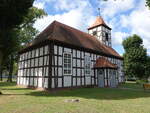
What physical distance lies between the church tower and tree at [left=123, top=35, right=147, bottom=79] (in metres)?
10.3

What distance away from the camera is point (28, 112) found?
607 cm

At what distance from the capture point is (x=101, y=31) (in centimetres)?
2661

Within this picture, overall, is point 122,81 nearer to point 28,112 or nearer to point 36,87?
point 36,87

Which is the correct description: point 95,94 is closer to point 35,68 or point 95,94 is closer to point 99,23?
point 35,68

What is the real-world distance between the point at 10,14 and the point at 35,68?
708 cm

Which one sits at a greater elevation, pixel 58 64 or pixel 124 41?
pixel 124 41

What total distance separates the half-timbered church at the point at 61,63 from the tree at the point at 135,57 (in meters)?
15.5

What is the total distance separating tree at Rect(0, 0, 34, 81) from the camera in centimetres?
1120

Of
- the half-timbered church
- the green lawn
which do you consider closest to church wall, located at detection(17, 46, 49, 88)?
the half-timbered church

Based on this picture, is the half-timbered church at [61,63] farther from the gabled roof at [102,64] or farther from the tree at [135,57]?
the tree at [135,57]

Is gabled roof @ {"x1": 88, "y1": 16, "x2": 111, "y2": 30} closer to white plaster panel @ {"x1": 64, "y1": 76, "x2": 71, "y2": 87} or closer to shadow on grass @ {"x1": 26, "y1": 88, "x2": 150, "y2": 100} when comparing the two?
white plaster panel @ {"x1": 64, "y1": 76, "x2": 71, "y2": 87}

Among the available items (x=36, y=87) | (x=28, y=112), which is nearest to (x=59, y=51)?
(x=36, y=87)

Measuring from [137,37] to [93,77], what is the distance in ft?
75.8

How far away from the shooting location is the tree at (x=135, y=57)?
34.1m
